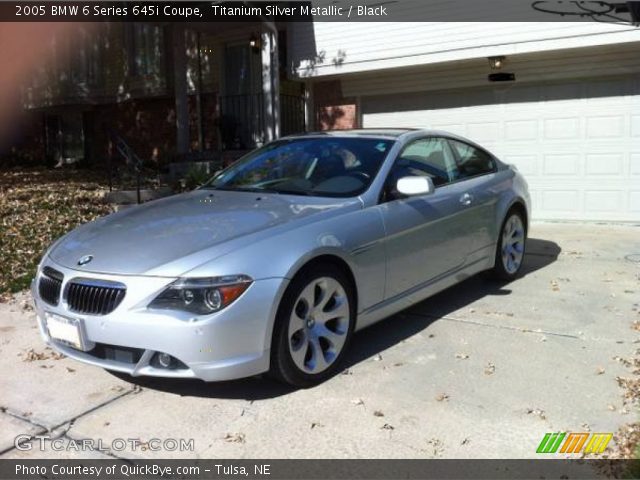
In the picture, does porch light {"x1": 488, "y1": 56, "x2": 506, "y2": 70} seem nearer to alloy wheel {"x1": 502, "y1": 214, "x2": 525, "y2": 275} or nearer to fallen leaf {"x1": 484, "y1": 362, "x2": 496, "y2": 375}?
alloy wheel {"x1": 502, "y1": 214, "x2": 525, "y2": 275}

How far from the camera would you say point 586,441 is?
330 centimetres

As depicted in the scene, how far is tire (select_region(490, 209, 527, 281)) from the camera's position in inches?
240

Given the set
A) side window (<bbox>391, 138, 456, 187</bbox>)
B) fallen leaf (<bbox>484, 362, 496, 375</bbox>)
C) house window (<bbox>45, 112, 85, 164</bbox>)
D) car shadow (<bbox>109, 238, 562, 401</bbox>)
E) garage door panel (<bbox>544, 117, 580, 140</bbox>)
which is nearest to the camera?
car shadow (<bbox>109, 238, 562, 401</bbox>)

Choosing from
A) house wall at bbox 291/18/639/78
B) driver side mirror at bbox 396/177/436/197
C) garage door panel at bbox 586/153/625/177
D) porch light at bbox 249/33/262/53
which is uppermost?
porch light at bbox 249/33/262/53

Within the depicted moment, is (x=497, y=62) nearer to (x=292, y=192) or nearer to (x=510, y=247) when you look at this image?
(x=510, y=247)

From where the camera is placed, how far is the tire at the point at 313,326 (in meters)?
3.69

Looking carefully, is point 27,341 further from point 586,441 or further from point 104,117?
point 104,117

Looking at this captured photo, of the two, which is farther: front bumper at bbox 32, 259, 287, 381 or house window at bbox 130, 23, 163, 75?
house window at bbox 130, 23, 163, 75

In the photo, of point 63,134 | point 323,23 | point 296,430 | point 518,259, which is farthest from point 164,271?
point 63,134

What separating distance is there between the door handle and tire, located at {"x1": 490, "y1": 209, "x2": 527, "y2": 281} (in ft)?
2.37

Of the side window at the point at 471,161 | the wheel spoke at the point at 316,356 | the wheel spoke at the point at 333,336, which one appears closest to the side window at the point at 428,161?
the side window at the point at 471,161

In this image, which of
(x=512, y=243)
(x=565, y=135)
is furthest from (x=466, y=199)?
(x=565, y=135)

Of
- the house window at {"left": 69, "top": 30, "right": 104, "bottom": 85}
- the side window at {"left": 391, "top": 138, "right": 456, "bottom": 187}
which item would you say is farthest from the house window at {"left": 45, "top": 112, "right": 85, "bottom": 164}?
the side window at {"left": 391, "top": 138, "right": 456, "bottom": 187}

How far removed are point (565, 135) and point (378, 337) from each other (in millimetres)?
6609
